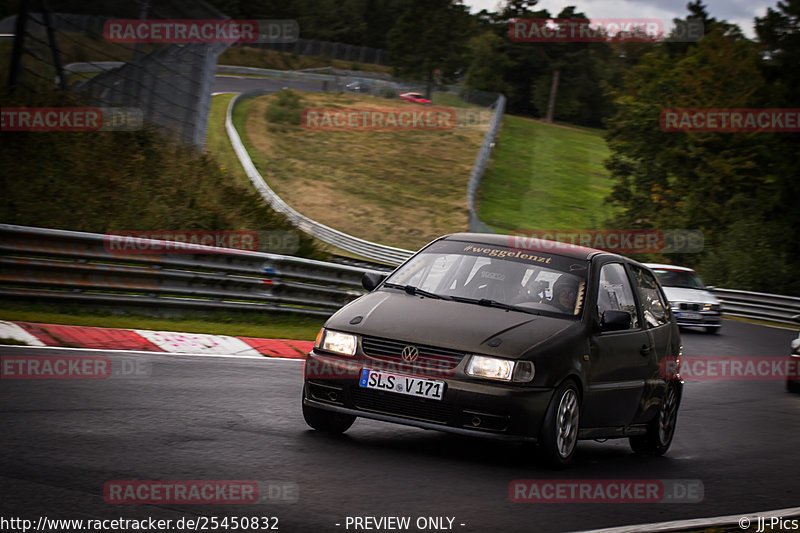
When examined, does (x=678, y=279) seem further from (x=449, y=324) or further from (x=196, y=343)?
(x=449, y=324)

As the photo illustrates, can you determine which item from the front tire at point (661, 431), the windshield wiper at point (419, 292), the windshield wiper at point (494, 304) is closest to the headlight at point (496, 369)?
the windshield wiper at point (494, 304)

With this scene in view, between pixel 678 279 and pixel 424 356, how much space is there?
61.4ft

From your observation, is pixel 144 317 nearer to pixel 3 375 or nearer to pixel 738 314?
pixel 3 375

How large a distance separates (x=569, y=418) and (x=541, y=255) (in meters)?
1.45

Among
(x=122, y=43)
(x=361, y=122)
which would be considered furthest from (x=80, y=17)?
(x=361, y=122)

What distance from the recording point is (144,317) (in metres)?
12.9

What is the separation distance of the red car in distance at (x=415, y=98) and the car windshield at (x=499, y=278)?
62782 mm

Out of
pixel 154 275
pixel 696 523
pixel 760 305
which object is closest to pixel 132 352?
pixel 154 275

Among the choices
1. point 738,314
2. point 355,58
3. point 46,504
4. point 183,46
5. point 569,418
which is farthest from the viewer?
point 355,58

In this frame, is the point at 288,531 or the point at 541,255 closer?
the point at 288,531

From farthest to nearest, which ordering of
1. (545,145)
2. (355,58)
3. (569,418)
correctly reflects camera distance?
(355,58) < (545,145) < (569,418)

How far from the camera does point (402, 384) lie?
21.9 feet

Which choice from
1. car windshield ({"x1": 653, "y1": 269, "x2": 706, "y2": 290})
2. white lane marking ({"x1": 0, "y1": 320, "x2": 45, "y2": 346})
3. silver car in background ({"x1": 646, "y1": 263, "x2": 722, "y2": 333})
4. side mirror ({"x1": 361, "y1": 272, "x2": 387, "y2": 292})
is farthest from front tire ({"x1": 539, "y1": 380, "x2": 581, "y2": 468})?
car windshield ({"x1": 653, "y1": 269, "x2": 706, "y2": 290})

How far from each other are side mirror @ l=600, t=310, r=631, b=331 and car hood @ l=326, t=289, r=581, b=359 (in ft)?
0.87
